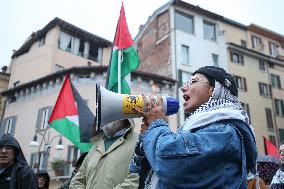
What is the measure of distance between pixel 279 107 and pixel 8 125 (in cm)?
2279

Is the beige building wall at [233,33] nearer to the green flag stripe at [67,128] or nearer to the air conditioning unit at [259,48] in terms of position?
the air conditioning unit at [259,48]

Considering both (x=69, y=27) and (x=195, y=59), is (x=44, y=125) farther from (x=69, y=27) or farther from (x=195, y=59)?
(x=195, y=59)

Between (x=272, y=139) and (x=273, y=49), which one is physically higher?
(x=273, y=49)

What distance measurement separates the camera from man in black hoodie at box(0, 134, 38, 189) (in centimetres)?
431

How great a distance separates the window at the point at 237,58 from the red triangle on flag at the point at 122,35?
23.5 m

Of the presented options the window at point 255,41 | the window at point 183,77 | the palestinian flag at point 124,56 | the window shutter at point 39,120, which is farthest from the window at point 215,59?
the palestinian flag at point 124,56

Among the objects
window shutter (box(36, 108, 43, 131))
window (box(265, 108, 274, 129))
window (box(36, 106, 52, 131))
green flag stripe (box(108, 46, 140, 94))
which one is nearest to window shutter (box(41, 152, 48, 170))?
window (box(36, 106, 52, 131))

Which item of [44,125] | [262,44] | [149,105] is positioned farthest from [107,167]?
[262,44]

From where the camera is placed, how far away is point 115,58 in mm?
7504

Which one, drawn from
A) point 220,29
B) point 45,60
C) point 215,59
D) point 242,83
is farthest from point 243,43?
point 45,60

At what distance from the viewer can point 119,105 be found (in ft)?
8.66

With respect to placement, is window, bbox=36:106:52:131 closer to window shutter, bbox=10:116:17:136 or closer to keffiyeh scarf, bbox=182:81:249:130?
window shutter, bbox=10:116:17:136

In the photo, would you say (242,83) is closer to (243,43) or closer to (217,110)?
(243,43)

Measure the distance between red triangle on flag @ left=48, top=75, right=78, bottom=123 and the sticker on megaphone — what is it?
23.3 feet
